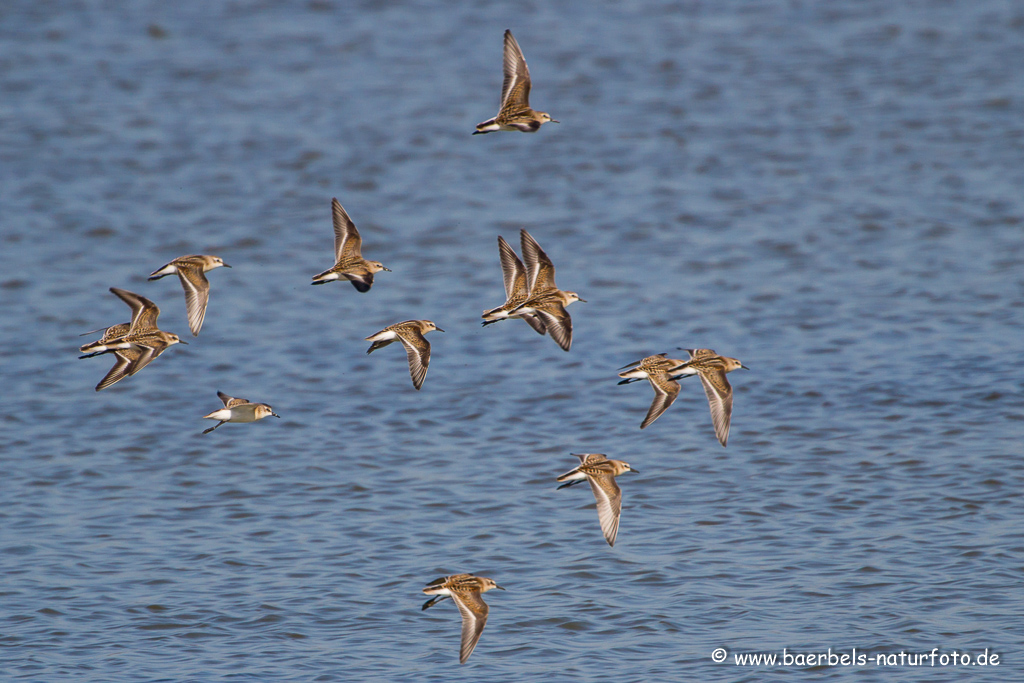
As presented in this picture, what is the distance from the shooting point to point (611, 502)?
27.3ft

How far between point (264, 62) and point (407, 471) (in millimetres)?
13573

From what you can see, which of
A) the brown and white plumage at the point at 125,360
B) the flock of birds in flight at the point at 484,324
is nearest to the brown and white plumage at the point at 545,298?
the flock of birds in flight at the point at 484,324

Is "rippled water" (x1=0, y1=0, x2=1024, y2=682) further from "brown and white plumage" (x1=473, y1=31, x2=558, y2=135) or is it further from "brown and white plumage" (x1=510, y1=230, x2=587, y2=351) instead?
"brown and white plumage" (x1=473, y1=31, x2=558, y2=135)

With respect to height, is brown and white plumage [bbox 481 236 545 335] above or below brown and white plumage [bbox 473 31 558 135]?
below

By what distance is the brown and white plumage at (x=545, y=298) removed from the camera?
27.8 ft

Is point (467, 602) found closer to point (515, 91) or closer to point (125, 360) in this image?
point (125, 360)

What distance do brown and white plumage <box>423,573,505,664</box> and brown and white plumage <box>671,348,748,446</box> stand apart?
193 cm

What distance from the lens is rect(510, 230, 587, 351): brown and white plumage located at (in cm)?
848

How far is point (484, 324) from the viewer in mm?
8180

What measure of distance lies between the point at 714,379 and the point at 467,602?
2367mm

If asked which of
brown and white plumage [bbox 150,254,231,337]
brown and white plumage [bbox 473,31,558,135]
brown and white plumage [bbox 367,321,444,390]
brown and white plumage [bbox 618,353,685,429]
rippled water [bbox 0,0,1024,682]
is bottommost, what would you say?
rippled water [bbox 0,0,1024,682]

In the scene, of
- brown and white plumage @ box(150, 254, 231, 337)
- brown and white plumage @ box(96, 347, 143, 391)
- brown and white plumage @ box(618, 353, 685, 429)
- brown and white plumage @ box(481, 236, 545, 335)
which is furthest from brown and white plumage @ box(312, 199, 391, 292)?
brown and white plumage @ box(618, 353, 685, 429)

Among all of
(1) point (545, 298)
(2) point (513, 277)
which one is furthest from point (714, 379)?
(2) point (513, 277)

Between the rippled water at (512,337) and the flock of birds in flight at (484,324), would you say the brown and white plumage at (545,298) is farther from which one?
the rippled water at (512,337)
